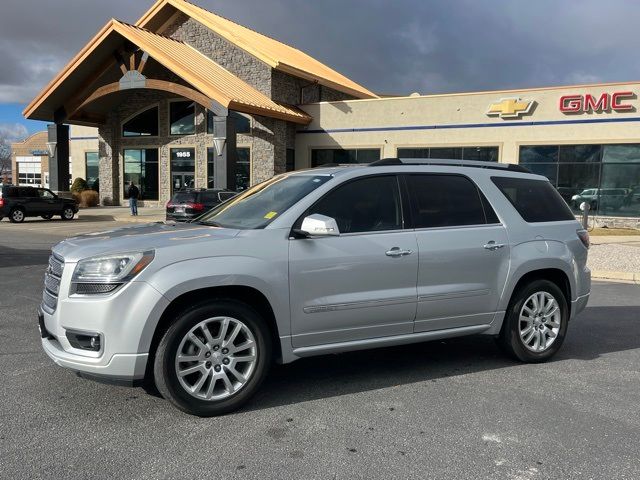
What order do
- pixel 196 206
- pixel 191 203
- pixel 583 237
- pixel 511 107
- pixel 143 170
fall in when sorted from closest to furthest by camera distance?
pixel 583 237 < pixel 196 206 < pixel 191 203 < pixel 511 107 < pixel 143 170

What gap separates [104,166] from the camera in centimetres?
3281

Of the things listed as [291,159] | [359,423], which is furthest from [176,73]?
[359,423]

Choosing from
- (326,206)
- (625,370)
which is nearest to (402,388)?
(326,206)

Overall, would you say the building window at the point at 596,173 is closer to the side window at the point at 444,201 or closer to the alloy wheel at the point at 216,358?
the side window at the point at 444,201

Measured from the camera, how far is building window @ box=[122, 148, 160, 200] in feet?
104

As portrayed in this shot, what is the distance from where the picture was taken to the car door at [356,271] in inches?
159

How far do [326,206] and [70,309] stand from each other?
1.96m

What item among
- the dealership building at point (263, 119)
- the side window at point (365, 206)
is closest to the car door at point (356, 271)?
the side window at point (365, 206)

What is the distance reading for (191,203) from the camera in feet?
57.0

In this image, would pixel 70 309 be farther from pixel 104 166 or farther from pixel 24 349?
pixel 104 166

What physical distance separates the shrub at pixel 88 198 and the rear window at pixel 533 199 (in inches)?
1211

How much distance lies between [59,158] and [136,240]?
2870 cm

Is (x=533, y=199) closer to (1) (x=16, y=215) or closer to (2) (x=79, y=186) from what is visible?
(1) (x=16, y=215)


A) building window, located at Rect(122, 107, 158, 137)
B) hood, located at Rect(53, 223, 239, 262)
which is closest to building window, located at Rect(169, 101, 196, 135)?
building window, located at Rect(122, 107, 158, 137)
